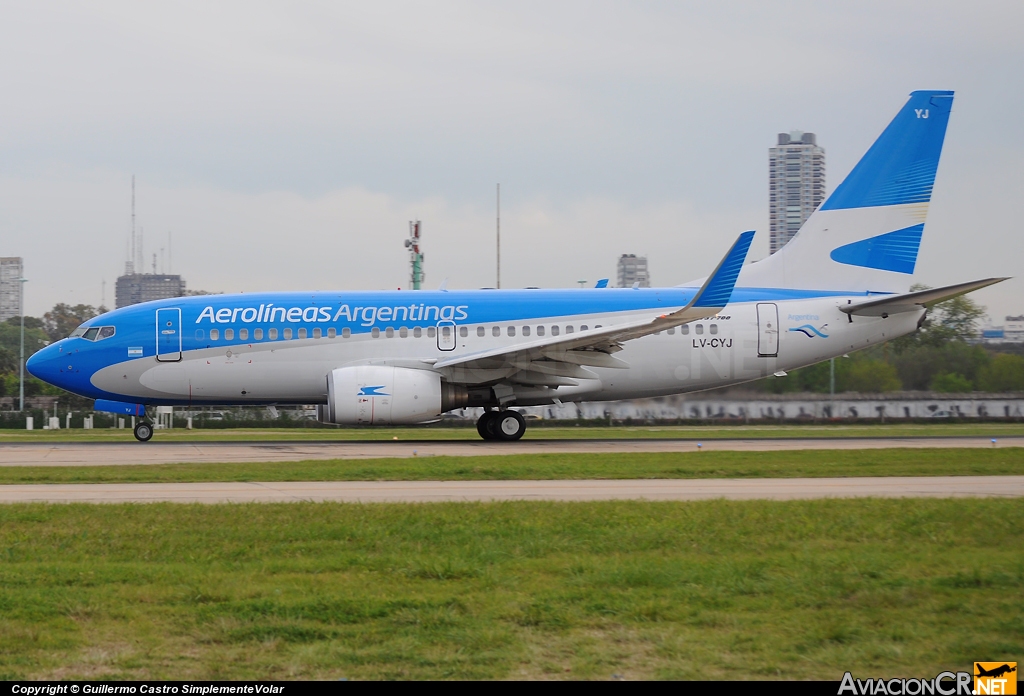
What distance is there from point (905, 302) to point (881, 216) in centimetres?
279

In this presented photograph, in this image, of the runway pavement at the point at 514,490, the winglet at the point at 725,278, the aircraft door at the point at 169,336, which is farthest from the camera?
the aircraft door at the point at 169,336

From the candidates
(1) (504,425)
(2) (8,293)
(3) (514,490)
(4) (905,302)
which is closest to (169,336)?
(1) (504,425)

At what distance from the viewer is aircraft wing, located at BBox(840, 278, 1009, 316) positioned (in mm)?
23484

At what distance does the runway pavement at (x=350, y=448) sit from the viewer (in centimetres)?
2016

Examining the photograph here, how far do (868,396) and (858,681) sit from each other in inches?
1146

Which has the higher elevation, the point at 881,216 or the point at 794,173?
the point at 794,173

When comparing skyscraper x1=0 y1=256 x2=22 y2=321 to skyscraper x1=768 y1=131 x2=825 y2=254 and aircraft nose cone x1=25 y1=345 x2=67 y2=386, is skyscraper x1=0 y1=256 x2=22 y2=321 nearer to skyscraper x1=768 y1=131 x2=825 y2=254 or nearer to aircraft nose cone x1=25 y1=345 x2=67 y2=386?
skyscraper x1=768 y1=131 x2=825 y2=254

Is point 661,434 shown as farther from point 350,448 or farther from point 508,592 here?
point 508,592

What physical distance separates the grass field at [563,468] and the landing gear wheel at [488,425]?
19.5 ft

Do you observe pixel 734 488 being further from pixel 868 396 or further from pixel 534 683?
pixel 868 396

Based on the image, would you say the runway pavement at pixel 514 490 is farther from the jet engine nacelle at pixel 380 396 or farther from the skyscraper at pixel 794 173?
the skyscraper at pixel 794 173

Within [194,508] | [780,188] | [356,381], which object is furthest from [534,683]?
[780,188]

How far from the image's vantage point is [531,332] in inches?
1012

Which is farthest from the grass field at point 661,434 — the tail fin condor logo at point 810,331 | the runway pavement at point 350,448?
the tail fin condor logo at point 810,331
